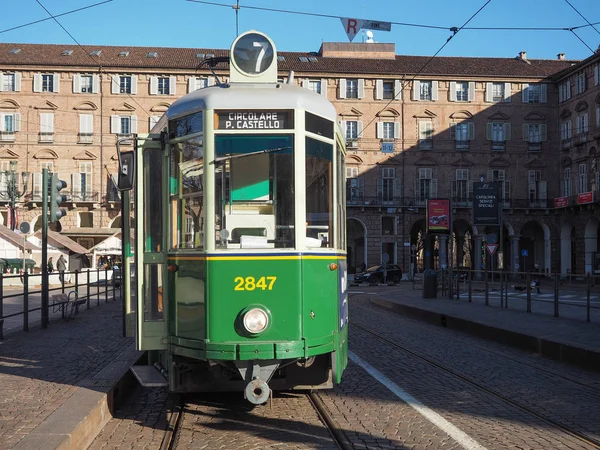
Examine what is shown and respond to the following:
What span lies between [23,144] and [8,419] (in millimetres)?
56043

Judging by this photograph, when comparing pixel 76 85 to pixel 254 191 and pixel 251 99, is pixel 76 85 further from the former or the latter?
pixel 254 191

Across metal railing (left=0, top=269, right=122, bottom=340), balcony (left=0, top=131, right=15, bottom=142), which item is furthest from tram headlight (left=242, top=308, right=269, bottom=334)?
balcony (left=0, top=131, right=15, bottom=142)

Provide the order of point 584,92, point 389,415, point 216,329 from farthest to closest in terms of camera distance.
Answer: point 584,92
point 389,415
point 216,329

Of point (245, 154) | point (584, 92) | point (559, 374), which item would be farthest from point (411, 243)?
point (245, 154)

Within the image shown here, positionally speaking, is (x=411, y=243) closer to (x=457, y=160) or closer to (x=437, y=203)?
(x=457, y=160)

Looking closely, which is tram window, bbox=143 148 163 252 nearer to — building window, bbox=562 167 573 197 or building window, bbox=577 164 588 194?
building window, bbox=577 164 588 194

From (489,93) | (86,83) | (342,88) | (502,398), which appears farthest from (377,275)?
(502,398)

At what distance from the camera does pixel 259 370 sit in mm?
6246

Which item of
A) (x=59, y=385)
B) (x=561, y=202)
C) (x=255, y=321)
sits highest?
(x=561, y=202)

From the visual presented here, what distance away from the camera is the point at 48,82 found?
58.4 m

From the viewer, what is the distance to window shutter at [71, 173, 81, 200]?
58875 mm

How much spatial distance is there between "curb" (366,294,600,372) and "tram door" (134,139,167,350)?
6416 millimetres

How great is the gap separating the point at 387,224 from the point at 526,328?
47.2m

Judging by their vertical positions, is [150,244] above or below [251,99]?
below
